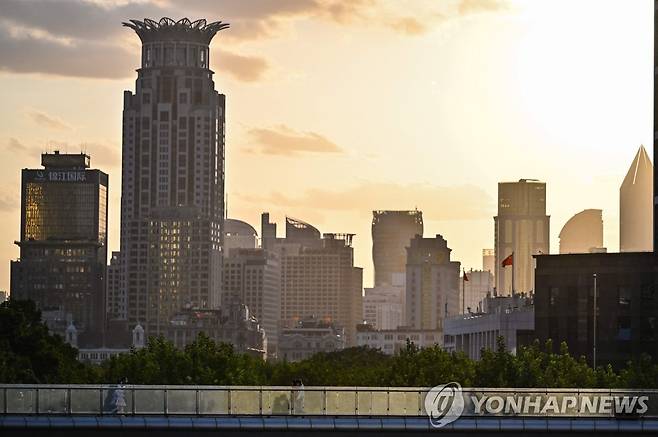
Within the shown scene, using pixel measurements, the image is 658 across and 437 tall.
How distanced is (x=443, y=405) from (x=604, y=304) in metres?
102

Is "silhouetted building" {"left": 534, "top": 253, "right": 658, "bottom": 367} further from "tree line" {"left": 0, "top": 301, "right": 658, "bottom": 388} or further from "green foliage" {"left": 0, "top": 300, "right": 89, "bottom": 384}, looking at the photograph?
"green foliage" {"left": 0, "top": 300, "right": 89, "bottom": 384}

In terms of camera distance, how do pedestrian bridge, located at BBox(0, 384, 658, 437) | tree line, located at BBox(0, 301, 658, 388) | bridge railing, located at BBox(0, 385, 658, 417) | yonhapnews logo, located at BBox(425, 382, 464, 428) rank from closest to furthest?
pedestrian bridge, located at BBox(0, 384, 658, 437)
bridge railing, located at BBox(0, 385, 658, 417)
yonhapnews logo, located at BBox(425, 382, 464, 428)
tree line, located at BBox(0, 301, 658, 388)

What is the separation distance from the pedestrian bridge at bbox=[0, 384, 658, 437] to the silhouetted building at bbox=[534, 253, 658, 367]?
89.8 m

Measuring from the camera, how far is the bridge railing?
87.4m

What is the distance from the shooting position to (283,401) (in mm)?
89438

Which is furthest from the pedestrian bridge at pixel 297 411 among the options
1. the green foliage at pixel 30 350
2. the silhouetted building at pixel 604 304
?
the silhouetted building at pixel 604 304

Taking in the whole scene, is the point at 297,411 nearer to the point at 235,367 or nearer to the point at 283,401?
the point at 283,401

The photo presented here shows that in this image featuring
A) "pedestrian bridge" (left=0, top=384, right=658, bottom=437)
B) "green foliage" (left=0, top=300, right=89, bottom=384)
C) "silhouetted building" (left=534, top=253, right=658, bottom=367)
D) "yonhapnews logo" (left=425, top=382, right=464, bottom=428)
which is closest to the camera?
"pedestrian bridge" (left=0, top=384, right=658, bottom=437)

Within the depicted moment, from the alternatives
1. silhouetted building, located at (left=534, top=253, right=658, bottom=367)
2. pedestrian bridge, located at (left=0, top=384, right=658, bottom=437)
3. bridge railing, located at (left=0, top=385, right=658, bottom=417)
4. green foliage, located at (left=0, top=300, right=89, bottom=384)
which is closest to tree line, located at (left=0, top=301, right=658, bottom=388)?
green foliage, located at (left=0, top=300, right=89, bottom=384)

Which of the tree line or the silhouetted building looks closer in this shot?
the tree line

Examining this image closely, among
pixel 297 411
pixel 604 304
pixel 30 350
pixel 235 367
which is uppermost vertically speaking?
pixel 604 304

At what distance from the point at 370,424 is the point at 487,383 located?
6735cm

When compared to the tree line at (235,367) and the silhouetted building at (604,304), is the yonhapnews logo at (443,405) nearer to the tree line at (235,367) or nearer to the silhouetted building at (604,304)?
the tree line at (235,367)

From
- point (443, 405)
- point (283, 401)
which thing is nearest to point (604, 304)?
point (443, 405)
